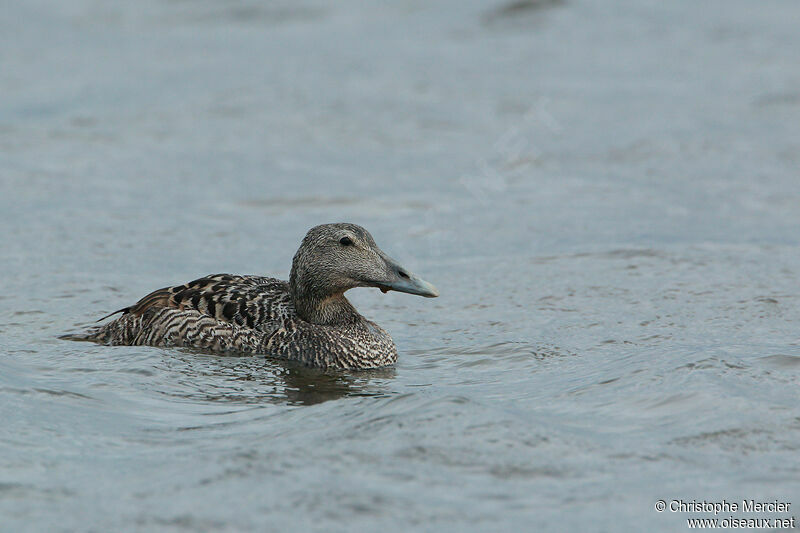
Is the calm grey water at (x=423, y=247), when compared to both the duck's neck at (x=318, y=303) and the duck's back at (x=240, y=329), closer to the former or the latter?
the duck's back at (x=240, y=329)

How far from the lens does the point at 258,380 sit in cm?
873

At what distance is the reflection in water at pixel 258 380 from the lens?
8320 millimetres

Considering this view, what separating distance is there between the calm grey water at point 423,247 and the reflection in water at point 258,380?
0.03m

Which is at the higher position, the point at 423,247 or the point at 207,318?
the point at 423,247

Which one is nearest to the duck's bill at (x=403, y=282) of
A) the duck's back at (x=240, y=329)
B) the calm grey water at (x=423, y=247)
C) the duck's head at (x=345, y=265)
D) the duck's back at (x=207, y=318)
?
the duck's head at (x=345, y=265)

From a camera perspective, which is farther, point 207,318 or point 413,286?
point 207,318

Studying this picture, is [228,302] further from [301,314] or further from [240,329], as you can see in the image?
[301,314]

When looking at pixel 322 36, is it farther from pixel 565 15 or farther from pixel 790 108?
pixel 790 108

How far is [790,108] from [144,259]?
32.8ft

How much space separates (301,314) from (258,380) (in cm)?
96

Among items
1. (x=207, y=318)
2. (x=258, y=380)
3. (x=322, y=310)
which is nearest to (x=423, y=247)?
(x=322, y=310)

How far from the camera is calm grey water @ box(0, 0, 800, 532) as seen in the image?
6.61 metres

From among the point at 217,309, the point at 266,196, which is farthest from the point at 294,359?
the point at 266,196

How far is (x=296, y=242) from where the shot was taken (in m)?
13.1
